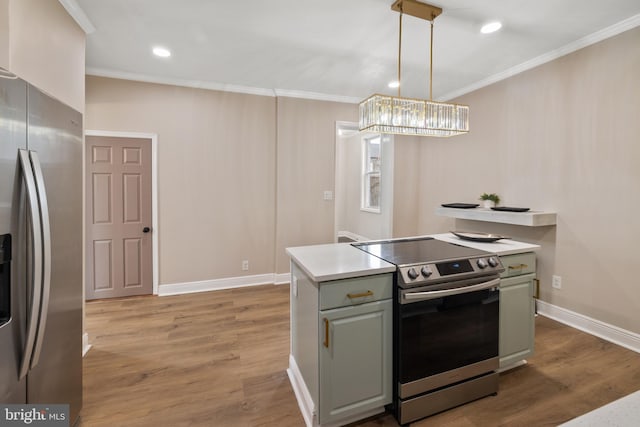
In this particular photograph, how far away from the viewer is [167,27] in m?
2.57

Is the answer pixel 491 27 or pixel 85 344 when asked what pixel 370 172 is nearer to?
pixel 491 27

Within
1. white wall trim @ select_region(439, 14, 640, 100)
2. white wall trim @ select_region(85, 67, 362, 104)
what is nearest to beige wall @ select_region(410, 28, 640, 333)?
white wall trim @ select_region(439, 14, 640, 100)

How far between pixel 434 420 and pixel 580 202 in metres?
2.51

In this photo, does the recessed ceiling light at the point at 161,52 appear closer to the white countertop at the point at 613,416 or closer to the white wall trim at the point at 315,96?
the white wall trim at the point at 315,96

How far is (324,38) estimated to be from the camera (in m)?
2.73

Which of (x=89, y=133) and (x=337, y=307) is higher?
(x=89, y=133)

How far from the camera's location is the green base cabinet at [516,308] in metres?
2.07

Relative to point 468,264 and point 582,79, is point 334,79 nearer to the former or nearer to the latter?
point 582,79

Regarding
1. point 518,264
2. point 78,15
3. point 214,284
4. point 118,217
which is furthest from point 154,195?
point 518,264

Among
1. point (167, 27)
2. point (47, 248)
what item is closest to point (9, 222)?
point (47, 248)

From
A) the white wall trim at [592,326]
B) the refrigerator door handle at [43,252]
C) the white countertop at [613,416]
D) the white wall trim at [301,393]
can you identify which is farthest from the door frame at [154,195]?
the white wall trim at [592,326]

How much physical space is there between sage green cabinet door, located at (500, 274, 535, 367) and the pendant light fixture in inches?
50.2

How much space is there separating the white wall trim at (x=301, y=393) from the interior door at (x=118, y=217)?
8.34 feet

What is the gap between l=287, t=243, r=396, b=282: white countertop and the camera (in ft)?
5.19
